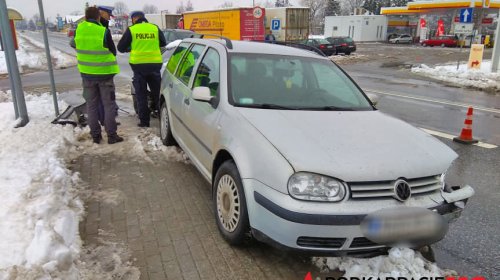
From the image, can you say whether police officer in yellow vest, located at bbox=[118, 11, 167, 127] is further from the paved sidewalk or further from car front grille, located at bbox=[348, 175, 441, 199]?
car front grille, located at bbox=[348, 175, 441, 199]

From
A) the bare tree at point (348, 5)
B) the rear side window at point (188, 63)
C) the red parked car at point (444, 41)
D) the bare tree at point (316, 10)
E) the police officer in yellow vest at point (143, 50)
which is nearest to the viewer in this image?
the rear side window at point (188, 63)

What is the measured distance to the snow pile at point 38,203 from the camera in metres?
2.83

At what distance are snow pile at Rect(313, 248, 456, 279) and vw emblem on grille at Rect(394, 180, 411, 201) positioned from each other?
0.37m

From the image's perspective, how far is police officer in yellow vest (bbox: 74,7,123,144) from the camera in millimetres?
5824

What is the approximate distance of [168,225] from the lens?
385 centimetres

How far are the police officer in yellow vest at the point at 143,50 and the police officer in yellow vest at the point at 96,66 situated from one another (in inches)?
20.6

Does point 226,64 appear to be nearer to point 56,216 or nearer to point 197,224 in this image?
point 197,224

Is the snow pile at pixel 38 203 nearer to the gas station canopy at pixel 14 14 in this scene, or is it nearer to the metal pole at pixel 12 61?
the metal pole at pixel 12 61

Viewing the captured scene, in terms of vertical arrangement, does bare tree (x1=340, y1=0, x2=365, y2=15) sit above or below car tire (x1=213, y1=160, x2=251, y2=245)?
above

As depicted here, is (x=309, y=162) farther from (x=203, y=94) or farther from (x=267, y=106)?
(x=203, y=94)

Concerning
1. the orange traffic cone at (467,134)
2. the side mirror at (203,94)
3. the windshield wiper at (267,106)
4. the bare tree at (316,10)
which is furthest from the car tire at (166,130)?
the bare tree at (316,10)

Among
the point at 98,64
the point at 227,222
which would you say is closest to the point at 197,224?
the point at 227,222

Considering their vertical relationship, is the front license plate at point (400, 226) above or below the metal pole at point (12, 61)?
below

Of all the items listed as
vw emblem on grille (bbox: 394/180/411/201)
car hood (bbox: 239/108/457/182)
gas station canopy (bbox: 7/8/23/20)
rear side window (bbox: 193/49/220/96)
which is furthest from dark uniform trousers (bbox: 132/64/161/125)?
vw emblem on grille (bbox: 394/180/411/201)
